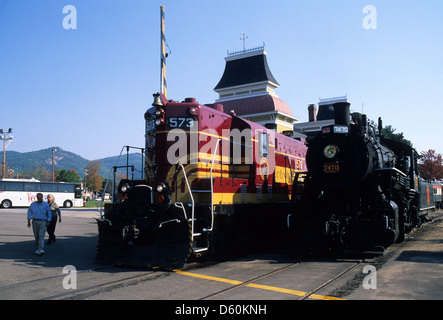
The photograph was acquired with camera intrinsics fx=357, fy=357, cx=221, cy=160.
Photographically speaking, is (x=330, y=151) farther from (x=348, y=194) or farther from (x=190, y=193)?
(x=190, y=193)

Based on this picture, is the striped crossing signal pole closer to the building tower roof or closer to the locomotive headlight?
the locomotive headlight

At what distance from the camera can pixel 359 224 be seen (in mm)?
8789

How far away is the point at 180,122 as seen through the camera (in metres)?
8.99

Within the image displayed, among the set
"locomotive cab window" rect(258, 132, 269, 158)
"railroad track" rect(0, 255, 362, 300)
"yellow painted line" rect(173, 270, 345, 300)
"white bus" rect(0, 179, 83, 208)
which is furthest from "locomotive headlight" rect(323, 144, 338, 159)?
"white bus" rect(0, 179, 83, 208)

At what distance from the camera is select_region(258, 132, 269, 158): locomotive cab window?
423 inches

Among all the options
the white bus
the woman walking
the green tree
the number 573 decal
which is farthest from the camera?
the green tree

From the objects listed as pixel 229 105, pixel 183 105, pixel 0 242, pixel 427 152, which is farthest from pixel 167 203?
pixel 427 152

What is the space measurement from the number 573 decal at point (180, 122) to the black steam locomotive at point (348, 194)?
3.65 meters

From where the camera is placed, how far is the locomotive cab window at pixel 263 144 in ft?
35.2

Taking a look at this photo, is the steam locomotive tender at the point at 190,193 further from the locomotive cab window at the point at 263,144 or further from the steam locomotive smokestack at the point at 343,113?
the steam locomotive smokestack at the point at 343,113

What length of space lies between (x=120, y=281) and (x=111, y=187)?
371 cm

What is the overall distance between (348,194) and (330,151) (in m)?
1.24

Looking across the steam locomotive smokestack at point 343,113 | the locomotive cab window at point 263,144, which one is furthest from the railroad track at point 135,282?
the steam locomotive smokestack at point 343,113

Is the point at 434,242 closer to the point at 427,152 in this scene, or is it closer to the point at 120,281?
the point at 120,281
